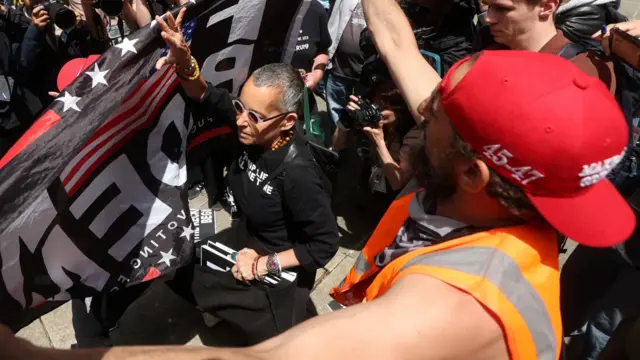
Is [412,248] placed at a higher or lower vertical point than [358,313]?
lower

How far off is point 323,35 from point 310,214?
71.3 inches

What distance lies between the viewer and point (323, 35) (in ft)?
11.3

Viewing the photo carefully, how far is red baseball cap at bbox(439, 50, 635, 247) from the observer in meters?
1.00

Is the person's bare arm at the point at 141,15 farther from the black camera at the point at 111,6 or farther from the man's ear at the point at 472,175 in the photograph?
the man's ear at the point at 472,175

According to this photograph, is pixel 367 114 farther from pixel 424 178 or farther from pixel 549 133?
pixel 549 133

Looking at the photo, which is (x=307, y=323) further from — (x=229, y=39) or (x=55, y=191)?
(x=229, y=39)

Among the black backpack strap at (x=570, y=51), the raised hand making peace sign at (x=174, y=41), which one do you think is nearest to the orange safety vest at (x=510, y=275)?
the black backpack strap at (x=570, y=51)

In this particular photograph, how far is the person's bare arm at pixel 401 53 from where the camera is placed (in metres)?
1.69

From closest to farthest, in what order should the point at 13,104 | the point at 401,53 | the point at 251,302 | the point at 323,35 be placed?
1. the point at 401,53
2. the point at 251,302
3. the point at 13,104
4. the point at 323,35

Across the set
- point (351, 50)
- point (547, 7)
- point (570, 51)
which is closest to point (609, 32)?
point (570, 51)

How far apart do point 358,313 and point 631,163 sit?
1603mm

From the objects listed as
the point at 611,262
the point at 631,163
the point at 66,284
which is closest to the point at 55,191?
the point at 66,284

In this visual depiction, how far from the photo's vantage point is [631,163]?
6.45ft


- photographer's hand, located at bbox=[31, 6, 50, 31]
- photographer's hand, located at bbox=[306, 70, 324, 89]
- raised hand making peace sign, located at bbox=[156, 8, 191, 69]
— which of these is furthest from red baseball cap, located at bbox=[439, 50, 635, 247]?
photographer's hand, located at bbox=[31, 6, 50, 31]
